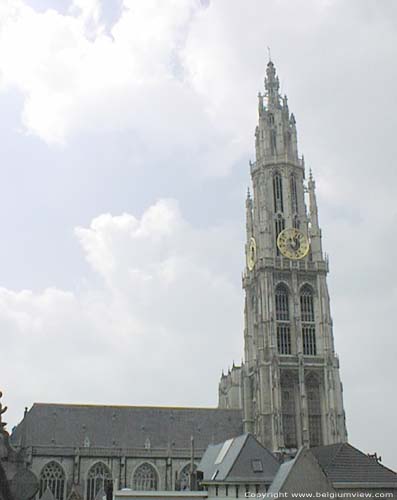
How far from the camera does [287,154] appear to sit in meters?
93.7

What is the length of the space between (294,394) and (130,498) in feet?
114

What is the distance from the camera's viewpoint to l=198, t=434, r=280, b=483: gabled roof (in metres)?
47.4

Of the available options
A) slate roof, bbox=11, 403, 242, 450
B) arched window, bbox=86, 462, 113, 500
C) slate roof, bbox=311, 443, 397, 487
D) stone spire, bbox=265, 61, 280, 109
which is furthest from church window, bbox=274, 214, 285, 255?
slate roof, bbox=311, 443, 397, 487

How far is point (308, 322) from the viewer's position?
3275 inches

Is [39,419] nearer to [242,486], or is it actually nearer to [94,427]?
[94,427]

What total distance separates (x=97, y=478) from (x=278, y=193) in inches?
1663

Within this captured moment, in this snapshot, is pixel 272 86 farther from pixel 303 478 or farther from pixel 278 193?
pixel 303 478

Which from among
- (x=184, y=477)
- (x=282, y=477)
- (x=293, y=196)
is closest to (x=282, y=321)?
(x=293, y=196)

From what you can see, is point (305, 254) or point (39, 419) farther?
point (305, 254)

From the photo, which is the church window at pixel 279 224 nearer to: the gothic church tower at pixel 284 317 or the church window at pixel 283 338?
the gothic church tower at pixel 284 317

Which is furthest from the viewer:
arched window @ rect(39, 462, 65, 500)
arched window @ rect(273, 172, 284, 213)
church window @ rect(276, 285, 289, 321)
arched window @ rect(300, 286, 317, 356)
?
arched window @ rect(273, 172, 284, 213)

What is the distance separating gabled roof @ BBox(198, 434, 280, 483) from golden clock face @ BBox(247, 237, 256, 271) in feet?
124

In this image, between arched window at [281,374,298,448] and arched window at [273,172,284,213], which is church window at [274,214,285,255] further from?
arched window at [281,374,298,448]

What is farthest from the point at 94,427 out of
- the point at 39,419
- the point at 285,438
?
the point at 285,438
